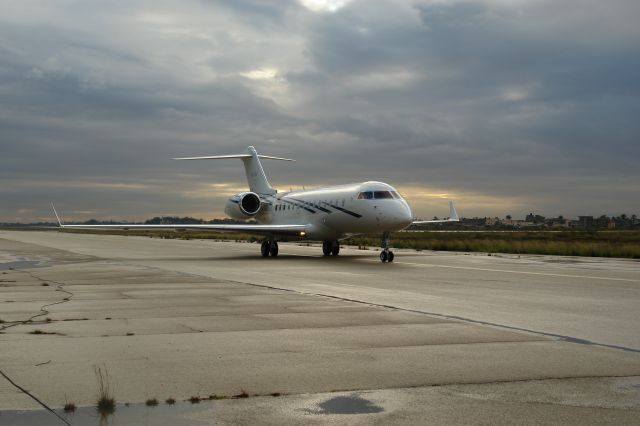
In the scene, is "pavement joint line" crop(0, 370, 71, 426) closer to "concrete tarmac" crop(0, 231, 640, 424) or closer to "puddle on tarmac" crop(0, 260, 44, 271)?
"concrete tarmac" crop(0, 231, 640, 424)

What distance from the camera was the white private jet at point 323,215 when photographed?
26047mm

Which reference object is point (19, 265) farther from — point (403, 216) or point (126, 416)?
point (126, 416)

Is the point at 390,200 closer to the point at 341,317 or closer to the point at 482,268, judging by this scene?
the point at 482,268

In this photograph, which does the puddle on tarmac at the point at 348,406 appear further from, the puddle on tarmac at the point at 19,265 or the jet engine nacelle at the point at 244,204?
the jet engine nacelle at the point at 244,204

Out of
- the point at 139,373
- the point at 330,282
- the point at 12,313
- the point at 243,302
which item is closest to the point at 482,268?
the point at 330,282

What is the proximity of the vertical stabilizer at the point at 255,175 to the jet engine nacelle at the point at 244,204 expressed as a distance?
4068 millimetres

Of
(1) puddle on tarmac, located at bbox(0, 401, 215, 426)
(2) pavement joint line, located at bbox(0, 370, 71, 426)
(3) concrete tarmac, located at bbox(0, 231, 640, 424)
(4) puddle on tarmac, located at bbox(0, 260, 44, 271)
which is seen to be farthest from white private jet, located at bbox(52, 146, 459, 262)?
(1) puddle on tarmac, located at bbox(0, 401, 215, 426)

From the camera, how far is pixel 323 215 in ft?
97.5

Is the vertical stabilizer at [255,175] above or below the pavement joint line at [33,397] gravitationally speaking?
above

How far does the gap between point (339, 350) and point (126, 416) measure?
2937 millimetres

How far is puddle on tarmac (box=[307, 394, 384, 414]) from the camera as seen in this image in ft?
16.3

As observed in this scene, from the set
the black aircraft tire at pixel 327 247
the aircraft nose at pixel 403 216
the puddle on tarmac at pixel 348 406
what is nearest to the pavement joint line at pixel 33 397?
the puddle on tarmac at pixel 348 406

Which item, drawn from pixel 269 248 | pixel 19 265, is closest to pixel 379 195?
pixel 269 248

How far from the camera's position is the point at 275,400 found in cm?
526
